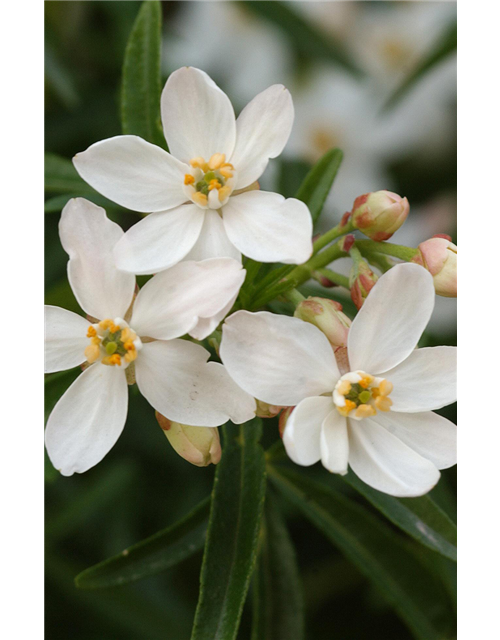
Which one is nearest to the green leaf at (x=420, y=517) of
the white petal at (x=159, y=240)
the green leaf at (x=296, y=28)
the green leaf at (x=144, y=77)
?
the white petal at (x=159, y=240)

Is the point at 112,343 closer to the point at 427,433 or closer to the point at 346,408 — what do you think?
the point at 346,408

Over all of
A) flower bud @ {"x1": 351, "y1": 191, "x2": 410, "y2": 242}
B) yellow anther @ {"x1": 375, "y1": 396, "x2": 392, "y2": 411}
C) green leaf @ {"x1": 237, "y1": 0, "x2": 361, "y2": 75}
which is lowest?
yellow anther @ {"x1": 375, "y1": 396, "x2": 392, "y2": 411}

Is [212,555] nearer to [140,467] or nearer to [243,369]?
[243,369]

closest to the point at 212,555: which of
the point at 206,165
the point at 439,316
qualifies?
the point at 206,165

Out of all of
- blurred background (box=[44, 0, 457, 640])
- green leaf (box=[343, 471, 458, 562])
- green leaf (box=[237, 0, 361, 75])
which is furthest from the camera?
green leaf (box=[237, 0, 361, 75])

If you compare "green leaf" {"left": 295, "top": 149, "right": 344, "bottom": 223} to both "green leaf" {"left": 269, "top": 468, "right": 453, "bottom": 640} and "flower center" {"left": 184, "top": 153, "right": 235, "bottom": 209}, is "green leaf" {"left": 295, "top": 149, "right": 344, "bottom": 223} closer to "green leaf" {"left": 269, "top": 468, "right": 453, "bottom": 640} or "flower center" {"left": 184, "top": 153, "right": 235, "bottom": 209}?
"flower center" {"left": 184, "top": 153, "right": 235, "bottom": 209}

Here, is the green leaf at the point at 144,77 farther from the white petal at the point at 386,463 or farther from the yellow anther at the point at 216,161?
the white petal at the point at 386,463

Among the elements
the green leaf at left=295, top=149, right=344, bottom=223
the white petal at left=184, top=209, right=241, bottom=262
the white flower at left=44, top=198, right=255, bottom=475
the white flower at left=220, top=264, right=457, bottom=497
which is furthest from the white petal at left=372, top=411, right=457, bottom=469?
the green leaf at left=295, top=149, right=344, bottom=223
